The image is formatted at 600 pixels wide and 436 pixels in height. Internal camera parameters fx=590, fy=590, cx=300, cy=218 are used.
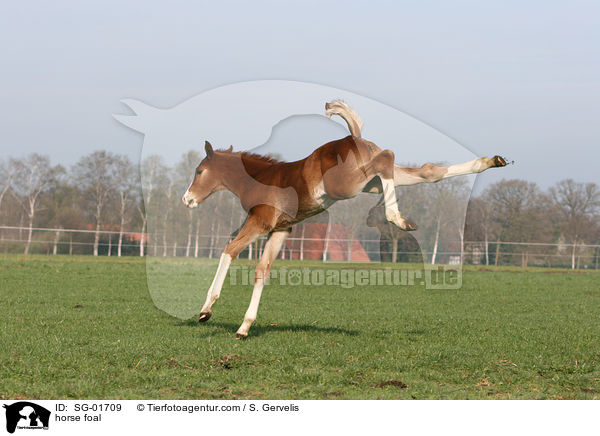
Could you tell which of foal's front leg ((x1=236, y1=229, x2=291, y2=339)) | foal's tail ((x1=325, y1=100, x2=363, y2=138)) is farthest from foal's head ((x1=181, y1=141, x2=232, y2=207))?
foal's tail ((x1=325, y1=100, x2=363, y2=138))

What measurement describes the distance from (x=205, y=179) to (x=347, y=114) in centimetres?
→ 276

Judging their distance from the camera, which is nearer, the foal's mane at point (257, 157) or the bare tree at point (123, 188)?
the foal's mane at point (257, 157)

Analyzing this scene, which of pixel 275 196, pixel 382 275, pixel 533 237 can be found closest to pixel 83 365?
pixel 275 196

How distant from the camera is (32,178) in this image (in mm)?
75000

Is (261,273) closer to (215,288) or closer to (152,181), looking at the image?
(215,288)

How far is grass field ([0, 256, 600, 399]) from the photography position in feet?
24.9

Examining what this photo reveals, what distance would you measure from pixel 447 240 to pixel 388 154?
2.38 meters

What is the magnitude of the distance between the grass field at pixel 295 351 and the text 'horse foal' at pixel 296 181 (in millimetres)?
1248

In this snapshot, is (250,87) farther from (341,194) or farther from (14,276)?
(14,276)

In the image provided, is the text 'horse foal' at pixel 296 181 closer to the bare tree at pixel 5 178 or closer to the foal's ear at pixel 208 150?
the foal's ear at pixel 208 150

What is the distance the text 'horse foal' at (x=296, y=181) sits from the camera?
7820 mm

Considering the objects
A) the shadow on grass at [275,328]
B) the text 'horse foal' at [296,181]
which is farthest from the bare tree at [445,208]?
the shadow on grass at [275,328]

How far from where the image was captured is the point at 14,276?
25.9 metres

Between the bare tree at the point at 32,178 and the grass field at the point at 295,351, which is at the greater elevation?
the bare tree at the point at 32,178
